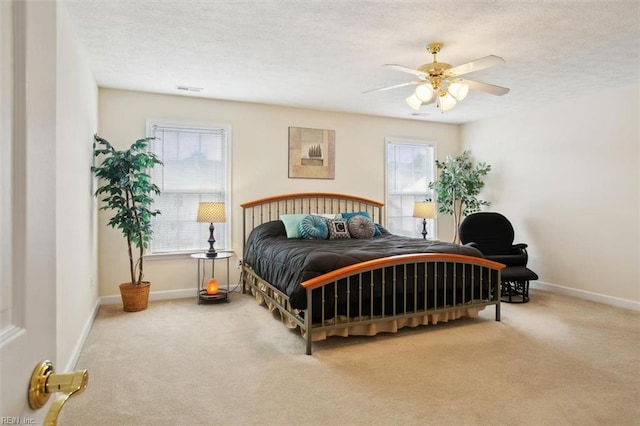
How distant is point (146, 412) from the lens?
216 cm

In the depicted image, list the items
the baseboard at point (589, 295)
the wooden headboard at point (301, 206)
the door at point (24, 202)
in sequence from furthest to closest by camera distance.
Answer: the wooden headboard at point (301, 206) → the baseboard at point (589, 295) → the door at point (24, 202)

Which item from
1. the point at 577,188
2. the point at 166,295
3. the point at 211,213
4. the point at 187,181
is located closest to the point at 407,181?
the point at 577,188

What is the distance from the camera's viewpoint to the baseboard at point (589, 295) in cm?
435

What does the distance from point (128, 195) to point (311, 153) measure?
8.13 ft

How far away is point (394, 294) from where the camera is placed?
3.31 m

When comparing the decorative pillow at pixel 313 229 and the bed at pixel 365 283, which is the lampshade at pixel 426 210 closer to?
the bed at pixel 365 283

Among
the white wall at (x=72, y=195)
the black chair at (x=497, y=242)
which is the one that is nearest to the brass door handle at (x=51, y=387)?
the white wall at (x=72, y=195)

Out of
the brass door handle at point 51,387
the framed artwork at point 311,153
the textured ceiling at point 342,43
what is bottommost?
the brass door handle at point 51,387

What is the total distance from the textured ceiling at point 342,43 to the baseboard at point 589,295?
2.42 metres

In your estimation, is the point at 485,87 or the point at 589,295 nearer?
the point at 485,87

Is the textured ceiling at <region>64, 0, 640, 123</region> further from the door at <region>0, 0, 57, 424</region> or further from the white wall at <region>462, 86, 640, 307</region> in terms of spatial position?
the door at <region>0, 0, 57, 424</region>

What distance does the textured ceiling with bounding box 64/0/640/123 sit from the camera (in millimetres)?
2674

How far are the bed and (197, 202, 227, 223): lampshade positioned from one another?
55cm

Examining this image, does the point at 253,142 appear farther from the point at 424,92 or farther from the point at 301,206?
the point at 424,92
